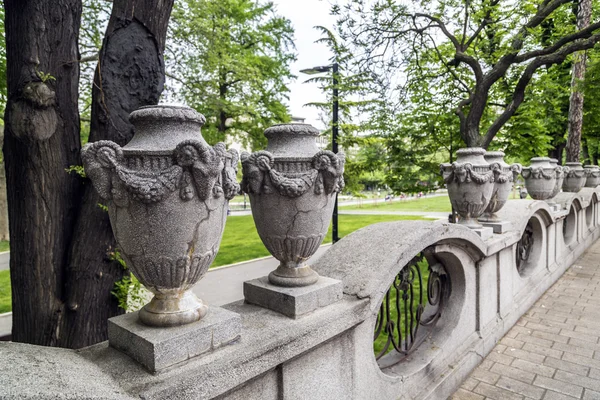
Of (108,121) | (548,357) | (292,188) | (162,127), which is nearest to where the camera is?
(162,127)

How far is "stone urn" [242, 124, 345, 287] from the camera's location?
7.25 ft

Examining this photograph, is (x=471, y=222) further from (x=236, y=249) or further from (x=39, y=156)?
(x=236, y=249)

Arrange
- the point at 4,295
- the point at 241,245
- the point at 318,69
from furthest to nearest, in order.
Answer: the point at 241,245 < the point at 318,69 < the point at 4,295

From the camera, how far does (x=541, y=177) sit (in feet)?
23.5

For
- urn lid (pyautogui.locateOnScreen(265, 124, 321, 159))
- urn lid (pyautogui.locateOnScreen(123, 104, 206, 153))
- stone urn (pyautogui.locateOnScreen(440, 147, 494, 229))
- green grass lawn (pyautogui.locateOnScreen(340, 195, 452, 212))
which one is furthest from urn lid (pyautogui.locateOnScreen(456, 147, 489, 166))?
green grass lawn (pyautogui.locateOnScreen(340, 195, 452, 212))

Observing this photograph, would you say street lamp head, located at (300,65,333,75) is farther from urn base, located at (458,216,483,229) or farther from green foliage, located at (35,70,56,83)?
Result: green foliage, located at (35,70,56,83)

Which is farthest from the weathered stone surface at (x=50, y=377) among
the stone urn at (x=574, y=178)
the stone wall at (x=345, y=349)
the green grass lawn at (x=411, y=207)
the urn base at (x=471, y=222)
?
the green grass lawn at (x=411, y=207)

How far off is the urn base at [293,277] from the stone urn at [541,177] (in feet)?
21.4

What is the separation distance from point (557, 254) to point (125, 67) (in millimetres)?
7981

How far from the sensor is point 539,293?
19.6 feet

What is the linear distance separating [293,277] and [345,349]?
1.91ft

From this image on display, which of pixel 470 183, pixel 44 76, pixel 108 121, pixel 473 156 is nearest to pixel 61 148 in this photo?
pixel 108 121

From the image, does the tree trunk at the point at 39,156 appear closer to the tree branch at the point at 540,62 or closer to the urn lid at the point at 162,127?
the urn lid at the point at 162,127

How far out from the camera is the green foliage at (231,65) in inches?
334
